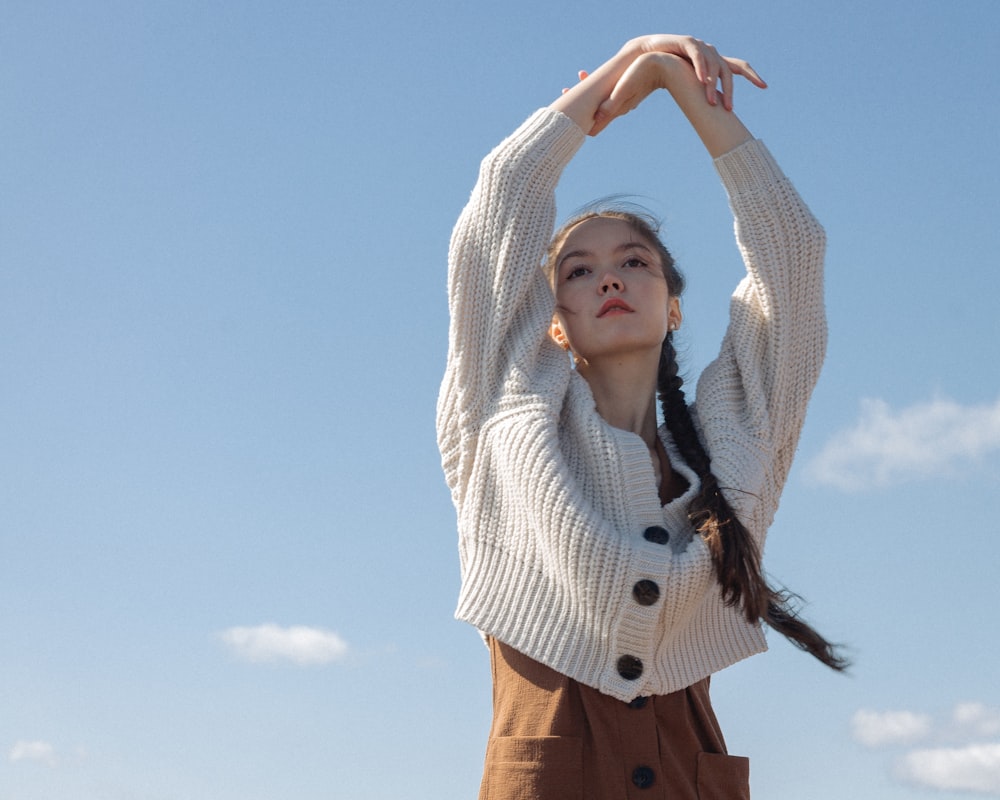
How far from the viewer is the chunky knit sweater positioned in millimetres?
2922

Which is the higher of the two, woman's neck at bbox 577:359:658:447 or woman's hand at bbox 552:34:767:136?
woman's hand at bbox 552:34:767:136

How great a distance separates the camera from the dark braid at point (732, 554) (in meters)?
2.96

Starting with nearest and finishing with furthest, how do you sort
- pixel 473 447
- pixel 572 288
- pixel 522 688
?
1. pixel 522 688
2. pixel 473 447
3. pixel 572 288

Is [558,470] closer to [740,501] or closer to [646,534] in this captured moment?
[646,534]

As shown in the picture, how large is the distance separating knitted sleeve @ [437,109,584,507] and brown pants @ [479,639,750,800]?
0.62 metres

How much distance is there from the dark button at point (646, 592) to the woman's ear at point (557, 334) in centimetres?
89

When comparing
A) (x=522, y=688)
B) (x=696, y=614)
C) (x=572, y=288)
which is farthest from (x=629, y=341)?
(x=522, y=688)

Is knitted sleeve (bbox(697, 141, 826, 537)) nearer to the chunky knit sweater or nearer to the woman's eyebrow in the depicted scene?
the chunky knit sweater

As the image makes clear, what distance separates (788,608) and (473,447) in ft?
3.04

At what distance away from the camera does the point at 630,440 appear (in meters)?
3.13

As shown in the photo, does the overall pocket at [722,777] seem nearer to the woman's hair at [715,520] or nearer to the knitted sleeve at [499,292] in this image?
the woman's hair at [715,520]

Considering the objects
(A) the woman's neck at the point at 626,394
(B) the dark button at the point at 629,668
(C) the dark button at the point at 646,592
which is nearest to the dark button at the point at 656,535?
(C) the dark button at the point at 646,592

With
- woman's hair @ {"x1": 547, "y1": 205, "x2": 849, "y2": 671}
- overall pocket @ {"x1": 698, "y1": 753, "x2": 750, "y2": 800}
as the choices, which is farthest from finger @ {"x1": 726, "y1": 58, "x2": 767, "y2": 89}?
overall pocket @ {"x1": 698, "y1": 753, "x2": 750, "y2": 800}

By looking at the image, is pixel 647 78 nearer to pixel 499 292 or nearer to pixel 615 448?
pixel 499 292
